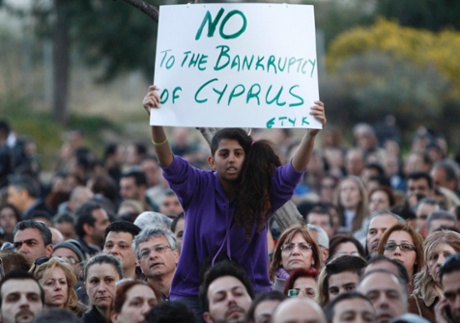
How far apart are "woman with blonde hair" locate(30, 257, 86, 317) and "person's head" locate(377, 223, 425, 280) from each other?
2.46 m

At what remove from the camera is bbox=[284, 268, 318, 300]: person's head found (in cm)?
999

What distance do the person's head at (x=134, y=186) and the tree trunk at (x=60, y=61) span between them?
721 inches

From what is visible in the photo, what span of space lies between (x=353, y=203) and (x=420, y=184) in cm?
81

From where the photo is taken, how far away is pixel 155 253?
10.9 metres

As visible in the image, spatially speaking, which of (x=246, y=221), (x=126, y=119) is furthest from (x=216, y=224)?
(x=126, y=119)

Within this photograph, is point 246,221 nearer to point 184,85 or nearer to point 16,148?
point 184,85

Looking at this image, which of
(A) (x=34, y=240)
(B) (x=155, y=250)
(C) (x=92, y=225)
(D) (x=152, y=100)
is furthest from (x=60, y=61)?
(D) (x=152, y=100)

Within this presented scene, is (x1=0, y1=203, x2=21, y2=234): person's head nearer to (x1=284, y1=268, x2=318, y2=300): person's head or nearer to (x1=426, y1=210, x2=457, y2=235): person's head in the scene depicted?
(x1=426, y1=210, x2=457, y2=235): person's head

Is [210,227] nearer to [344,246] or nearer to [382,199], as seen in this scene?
[344,246]

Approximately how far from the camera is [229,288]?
8.80 m

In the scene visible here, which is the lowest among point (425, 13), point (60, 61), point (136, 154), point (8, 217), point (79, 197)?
point (8, 217)

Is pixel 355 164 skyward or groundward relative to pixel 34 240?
skyward

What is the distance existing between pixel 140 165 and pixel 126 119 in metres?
20.1

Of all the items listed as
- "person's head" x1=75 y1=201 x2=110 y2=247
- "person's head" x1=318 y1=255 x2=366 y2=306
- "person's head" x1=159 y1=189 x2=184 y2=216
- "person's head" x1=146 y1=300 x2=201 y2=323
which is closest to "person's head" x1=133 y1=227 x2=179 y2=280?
"person's head" x1=318 y1=255 x2=366 y2=306
